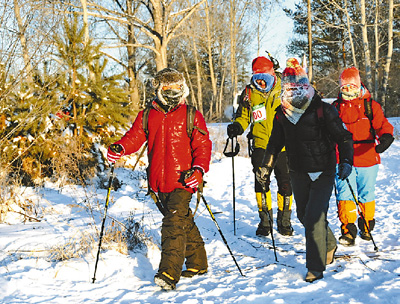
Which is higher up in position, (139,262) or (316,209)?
(316,209)

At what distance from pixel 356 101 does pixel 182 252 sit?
108 inches

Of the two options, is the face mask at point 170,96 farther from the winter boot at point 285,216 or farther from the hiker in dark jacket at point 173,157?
the winter boot at point 285,216

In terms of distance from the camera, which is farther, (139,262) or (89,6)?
(89,6)

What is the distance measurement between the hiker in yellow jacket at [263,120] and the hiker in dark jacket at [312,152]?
138 cm

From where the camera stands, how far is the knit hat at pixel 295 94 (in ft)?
10.6

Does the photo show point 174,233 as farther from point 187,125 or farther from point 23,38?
point 23,38

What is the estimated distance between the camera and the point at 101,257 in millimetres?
3695

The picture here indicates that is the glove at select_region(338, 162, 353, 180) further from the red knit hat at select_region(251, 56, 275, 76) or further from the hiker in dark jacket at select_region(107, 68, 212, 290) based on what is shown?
the red knit hat at select_region(251, 56, 275, 76)

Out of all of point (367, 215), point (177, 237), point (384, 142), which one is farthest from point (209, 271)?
point (384, 142)

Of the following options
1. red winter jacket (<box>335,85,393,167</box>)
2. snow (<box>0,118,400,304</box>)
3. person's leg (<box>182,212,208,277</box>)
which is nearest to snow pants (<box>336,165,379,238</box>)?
red winter jacket (<box>335,85,393,167</box>)

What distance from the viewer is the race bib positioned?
4.81 metres

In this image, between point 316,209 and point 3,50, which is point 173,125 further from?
point 3,50

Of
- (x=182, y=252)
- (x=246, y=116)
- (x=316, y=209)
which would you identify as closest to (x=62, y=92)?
(x=246, y=116)

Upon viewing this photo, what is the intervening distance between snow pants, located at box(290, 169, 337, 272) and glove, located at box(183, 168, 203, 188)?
91cm
